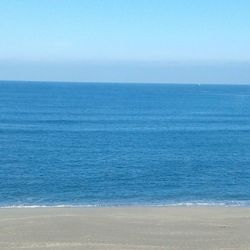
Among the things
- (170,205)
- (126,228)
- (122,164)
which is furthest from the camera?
(122,164)

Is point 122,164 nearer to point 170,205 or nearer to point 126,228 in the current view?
point 170,205

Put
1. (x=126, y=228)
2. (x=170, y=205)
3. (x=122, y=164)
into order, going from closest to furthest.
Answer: (x=126, y=228) < (x=170, y=205) < (x=122, y=164)

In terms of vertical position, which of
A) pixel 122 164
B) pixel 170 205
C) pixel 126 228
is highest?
pixel 126 228

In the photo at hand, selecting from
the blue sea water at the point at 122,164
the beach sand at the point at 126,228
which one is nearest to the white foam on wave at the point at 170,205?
the blue sea water at the point at 122,164

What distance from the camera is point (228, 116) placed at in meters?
116

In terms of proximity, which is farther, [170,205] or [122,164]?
[122,164]

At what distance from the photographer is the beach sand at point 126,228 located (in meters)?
24.4

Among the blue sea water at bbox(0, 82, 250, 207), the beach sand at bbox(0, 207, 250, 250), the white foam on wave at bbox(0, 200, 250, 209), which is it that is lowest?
the blue sea water at bbox(0, 82, 250, 207)

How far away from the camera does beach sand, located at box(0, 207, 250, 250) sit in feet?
80.1

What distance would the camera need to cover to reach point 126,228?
28031 mm

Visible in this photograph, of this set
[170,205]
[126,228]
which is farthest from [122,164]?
[126,228]

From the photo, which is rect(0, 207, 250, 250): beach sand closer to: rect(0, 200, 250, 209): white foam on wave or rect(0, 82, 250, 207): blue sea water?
rect(0, 200, 250, 209): white foam on wave

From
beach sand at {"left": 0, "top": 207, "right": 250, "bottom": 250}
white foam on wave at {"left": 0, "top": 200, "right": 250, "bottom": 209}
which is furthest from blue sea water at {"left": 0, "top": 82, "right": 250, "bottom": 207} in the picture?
beach sand at {"left": 0, "top": 207, "right": 250, "bottom": 250}

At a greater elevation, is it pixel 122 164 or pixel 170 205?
pixel 170 205
